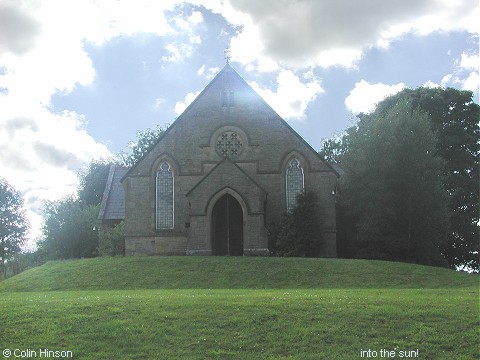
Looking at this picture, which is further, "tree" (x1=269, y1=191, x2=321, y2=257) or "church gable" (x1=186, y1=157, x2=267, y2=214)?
"church gable" (x1=186, y1=157, x2=267, y2=214)

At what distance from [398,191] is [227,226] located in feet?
35.7

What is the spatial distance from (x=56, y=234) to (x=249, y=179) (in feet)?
61.3

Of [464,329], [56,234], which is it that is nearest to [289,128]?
[56,234]

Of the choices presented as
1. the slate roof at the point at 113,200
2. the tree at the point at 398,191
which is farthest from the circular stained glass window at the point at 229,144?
the slate roof at the point at 113,200

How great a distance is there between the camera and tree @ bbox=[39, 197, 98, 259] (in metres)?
45.9

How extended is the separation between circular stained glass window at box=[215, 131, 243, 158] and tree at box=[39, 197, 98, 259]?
14.1 metres

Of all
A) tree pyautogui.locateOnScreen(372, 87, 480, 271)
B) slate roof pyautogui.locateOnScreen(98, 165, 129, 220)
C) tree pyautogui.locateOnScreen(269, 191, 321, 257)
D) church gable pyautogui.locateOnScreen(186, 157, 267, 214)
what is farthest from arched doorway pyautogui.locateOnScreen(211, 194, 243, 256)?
tree pyautogui.locateOnScreen(372, 87, 480, 271)

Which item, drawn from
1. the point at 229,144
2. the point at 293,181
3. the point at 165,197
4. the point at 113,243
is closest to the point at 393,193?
the point at 293,181

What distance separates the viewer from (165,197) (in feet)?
127

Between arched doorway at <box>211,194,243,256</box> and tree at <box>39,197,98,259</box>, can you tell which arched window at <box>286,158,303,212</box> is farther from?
tree at <box>39,197,98,259</box>

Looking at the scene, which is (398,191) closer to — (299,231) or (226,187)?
(299,231)

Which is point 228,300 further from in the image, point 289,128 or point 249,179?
point 289,128

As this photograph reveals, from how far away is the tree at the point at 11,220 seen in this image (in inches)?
2997

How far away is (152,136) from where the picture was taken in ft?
246
